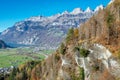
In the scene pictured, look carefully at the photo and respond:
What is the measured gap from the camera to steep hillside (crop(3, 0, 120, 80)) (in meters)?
99.5

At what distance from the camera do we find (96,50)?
108 meters

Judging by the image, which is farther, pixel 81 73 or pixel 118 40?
pixel 81 73

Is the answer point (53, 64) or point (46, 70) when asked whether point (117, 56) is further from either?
point (46, 70)

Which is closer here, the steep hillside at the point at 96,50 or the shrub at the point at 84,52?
the steep hillside at the point at 96,50

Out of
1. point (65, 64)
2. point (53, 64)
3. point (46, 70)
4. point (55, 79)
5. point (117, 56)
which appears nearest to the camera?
point (117, 56)

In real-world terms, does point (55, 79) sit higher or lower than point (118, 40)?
lower

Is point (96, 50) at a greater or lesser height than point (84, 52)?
greater

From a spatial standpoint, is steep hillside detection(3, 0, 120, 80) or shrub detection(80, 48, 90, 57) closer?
steep hillside detection(3, 0, 120, 80)

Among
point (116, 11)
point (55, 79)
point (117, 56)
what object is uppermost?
point (116, 11)

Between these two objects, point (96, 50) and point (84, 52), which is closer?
point (96, 50)

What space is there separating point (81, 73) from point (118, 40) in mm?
24297

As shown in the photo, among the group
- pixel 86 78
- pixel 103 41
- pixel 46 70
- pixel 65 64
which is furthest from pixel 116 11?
pixel 46 70

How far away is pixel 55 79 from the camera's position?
149 m

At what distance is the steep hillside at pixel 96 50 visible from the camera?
99.5 meters
